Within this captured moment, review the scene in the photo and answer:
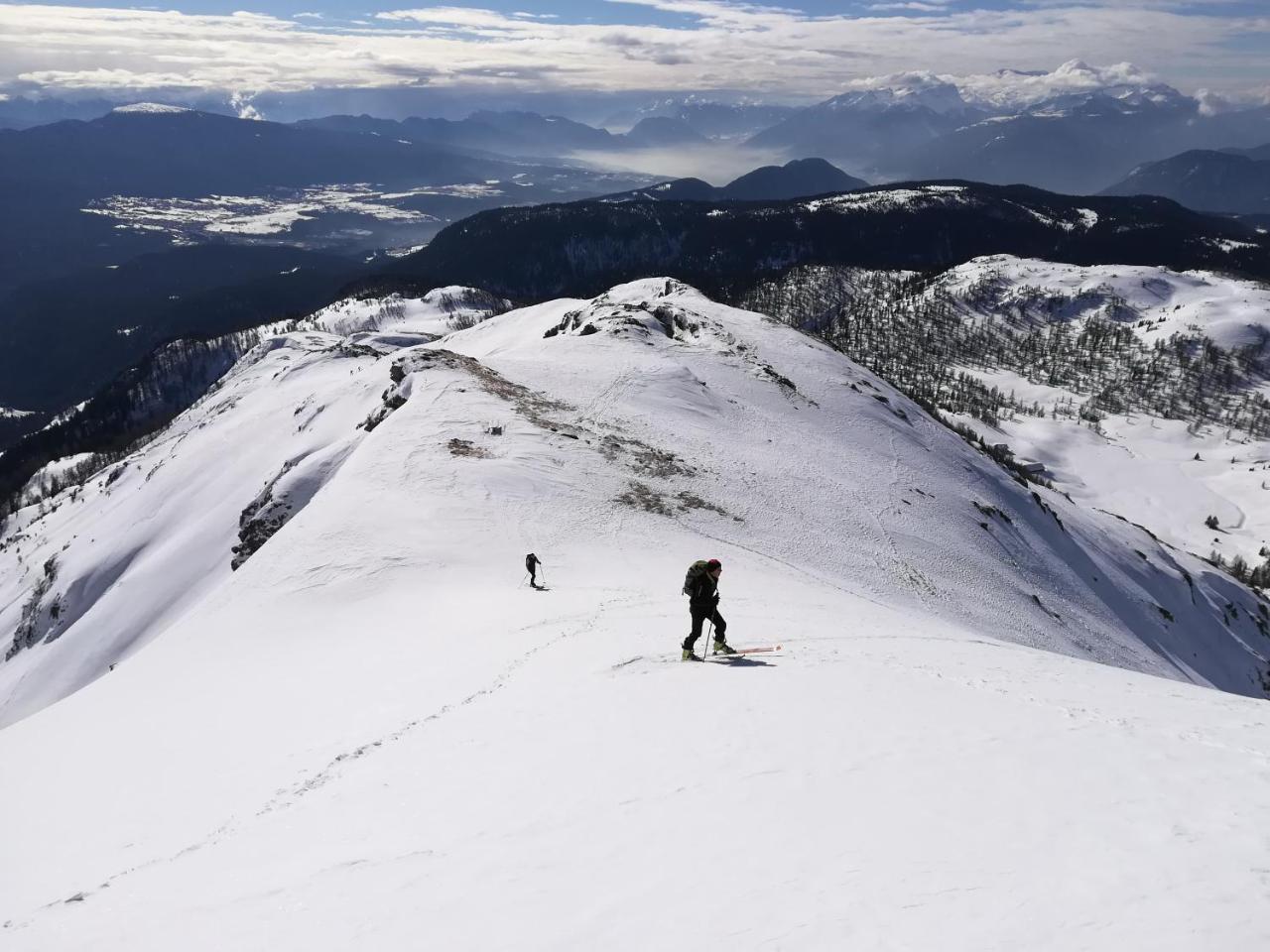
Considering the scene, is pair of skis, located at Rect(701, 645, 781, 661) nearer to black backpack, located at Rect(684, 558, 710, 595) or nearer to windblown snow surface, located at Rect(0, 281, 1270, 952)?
windblown snow surface, located at Rect(0, 281, 1270, 952)

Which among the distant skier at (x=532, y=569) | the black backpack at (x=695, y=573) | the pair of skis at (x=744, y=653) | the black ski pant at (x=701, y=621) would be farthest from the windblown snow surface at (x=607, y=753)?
the black backpack at (x=695, y=573)

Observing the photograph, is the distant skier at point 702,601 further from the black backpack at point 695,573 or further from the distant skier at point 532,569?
the distant skier at point 532,569

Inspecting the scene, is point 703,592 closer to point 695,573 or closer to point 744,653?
point 695,573

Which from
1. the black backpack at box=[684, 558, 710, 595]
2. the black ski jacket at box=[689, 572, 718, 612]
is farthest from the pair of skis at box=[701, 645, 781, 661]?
the black backpack at box=[684, 558, 710, 595]

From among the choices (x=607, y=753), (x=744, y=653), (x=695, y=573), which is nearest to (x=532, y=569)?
(x=695, y=573)

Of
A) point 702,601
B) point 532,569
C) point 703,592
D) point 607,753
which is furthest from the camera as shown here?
point 532,569

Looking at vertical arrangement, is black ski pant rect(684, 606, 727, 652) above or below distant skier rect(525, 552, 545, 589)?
above

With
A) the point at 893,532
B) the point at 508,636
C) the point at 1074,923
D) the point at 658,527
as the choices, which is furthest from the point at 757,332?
the point at 1074,923

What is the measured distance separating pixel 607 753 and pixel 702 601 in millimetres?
7188

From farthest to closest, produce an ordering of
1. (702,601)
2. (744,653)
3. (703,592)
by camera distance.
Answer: (744,653), (702,601), (703,592)

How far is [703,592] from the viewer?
20469 mm

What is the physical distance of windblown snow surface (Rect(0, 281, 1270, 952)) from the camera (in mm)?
9039

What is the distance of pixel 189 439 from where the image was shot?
134625 millimetres

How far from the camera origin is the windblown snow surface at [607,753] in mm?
9039
